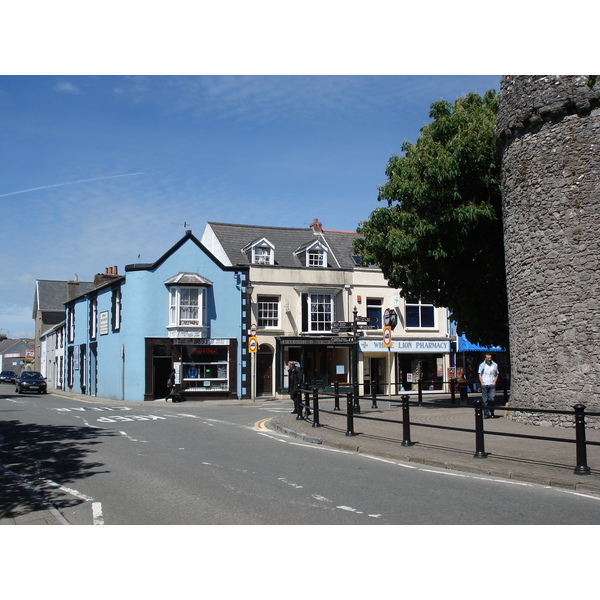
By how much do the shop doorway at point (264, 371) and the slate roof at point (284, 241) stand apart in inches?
198

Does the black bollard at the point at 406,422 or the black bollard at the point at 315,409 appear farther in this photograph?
the black bollard at the point at 315,409

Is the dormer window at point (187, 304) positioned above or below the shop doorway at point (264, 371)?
above

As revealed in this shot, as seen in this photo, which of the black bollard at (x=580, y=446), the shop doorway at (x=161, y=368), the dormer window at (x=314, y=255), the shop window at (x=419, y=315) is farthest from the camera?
the shop window at (x=419, y=315)

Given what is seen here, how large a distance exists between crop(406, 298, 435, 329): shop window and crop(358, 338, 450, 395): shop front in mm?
1031

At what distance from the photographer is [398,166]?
21.5 meters

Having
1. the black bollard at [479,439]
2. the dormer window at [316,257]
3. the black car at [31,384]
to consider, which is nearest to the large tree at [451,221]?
the black bollard at [479,439]

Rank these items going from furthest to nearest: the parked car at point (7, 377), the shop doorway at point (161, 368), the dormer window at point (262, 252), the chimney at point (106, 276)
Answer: the parked car at point (7, 377) < the chimney at point (106, 276) < the dormer window at point (262, 252) < the shop doorway at point (161, 368)

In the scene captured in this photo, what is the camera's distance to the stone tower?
48.5ft

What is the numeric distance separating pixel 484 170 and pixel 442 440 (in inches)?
397

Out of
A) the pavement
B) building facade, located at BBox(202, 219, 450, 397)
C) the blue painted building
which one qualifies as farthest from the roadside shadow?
building facade, located at BBox(202, 219, 450, 397)

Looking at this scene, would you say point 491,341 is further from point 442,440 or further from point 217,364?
point 217,364

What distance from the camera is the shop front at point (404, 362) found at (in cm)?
3588

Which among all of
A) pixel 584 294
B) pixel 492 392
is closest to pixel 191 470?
pixel 584 294

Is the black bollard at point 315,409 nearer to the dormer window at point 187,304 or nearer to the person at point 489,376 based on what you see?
the person at point 489,376
